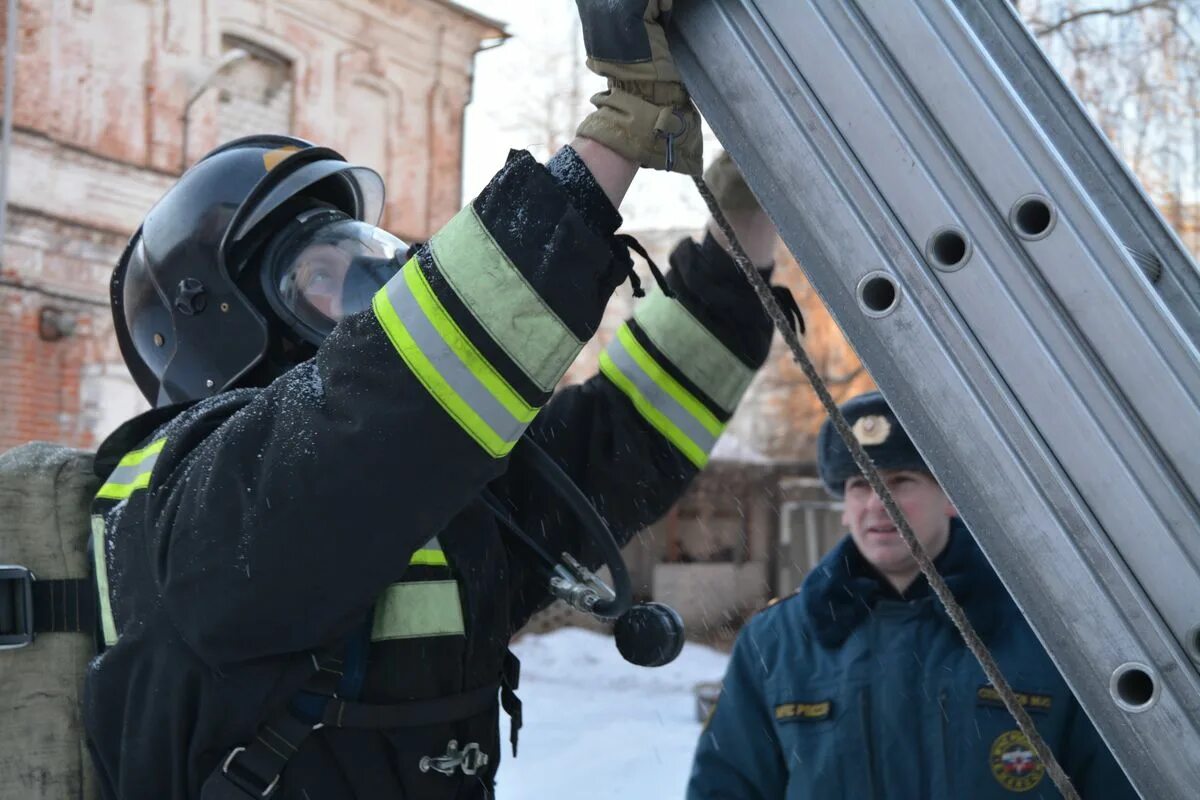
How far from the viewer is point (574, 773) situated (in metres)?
6.59

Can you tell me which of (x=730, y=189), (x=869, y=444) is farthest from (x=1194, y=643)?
(x=869, y=444)

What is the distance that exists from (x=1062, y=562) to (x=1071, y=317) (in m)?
0.21

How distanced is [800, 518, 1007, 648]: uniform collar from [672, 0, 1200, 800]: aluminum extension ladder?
124 centimetres

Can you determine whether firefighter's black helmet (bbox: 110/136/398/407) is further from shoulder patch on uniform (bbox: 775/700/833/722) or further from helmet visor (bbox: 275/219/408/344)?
shoulder patch on uniform (bbox: 775/700/833/722)

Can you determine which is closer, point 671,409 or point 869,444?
point 671,409

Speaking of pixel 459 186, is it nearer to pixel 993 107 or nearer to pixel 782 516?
pixel 782 516

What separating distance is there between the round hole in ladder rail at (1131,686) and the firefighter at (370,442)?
676 mm

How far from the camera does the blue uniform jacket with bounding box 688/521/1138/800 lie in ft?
7.27

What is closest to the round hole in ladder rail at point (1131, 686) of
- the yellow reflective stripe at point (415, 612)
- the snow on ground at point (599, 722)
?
the yellow reflective stripe at point (415, 612)

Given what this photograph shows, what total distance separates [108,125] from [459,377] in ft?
37.4

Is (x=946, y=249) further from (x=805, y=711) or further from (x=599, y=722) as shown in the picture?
(x=599, y=722)

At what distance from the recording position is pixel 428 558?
186 centimetres

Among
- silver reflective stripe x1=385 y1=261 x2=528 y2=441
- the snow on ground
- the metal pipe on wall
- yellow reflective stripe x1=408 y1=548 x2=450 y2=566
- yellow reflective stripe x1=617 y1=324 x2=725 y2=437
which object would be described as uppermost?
silver reflective stripe x1=385 y1=261 x2=528 y2=441

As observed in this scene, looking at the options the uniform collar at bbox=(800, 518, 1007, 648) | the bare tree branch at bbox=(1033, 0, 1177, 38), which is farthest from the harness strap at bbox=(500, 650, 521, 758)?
the bare tree branch at bbox=(1033, 0, 1177, 38)
